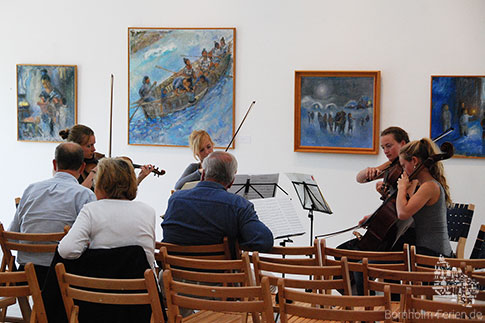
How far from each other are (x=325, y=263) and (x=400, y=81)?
3307 mm

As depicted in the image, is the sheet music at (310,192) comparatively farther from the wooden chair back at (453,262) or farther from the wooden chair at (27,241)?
the wooden chair at (27,241)

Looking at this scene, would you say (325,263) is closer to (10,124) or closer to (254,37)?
(254,37)

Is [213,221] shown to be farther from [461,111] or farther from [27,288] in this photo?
[461,111]

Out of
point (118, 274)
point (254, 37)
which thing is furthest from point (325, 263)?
point (254, 37)

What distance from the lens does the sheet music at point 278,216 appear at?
4586 millimetres

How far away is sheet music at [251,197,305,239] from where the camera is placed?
4.59 meters

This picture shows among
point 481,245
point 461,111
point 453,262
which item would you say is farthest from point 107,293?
point 461,111

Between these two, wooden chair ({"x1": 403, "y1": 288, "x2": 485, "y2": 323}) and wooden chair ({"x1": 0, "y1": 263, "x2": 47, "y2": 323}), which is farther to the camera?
wooden chair ({"x1": 0, "y1": 263, "x2": 47, "y2": 323})

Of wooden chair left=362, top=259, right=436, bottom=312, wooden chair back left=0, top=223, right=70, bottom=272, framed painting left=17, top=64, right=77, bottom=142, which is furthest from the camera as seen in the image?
framed painting left=17, top=64, right=77, bottom=142

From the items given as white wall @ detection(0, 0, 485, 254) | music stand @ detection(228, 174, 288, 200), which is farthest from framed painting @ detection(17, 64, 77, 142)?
music stand @ detection(228, 174, 288, 200)

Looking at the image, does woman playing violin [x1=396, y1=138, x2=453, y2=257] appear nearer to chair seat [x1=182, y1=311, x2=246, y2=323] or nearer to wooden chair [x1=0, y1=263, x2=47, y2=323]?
chair seat [x1=182, y1=311, x2=246, y2=323]

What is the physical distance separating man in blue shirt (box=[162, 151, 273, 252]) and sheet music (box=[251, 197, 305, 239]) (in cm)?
73

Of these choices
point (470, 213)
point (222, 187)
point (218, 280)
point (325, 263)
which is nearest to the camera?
point (218, 280)

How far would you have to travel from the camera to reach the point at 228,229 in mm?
3832
